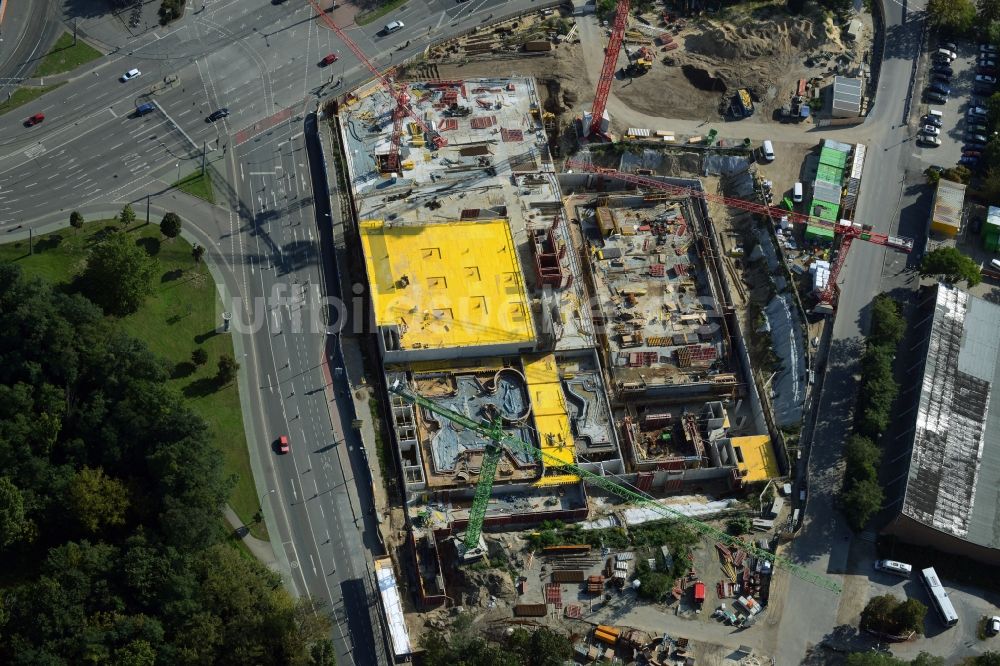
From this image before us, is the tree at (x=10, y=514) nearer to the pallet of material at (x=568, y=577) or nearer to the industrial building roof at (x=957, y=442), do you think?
the pallet of material at (x=568, y=577)

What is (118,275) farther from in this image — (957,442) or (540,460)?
(957,442)

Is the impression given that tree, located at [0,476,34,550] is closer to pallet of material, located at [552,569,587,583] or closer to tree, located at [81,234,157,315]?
tree, located at [81,234,157,315]

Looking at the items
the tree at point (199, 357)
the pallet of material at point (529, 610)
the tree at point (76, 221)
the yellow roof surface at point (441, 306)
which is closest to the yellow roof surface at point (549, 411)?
the yellow roof surface at point (441, 306)

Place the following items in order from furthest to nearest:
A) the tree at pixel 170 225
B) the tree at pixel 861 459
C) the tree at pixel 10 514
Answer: the tree at pixel 170 225 → the tree at pixel 861 459 → the tree at pixel 10 514

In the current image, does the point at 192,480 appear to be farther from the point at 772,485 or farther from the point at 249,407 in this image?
the point at 772,485

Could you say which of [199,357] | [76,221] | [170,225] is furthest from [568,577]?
[76,221]

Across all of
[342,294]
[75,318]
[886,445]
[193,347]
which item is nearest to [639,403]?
[886,445]
